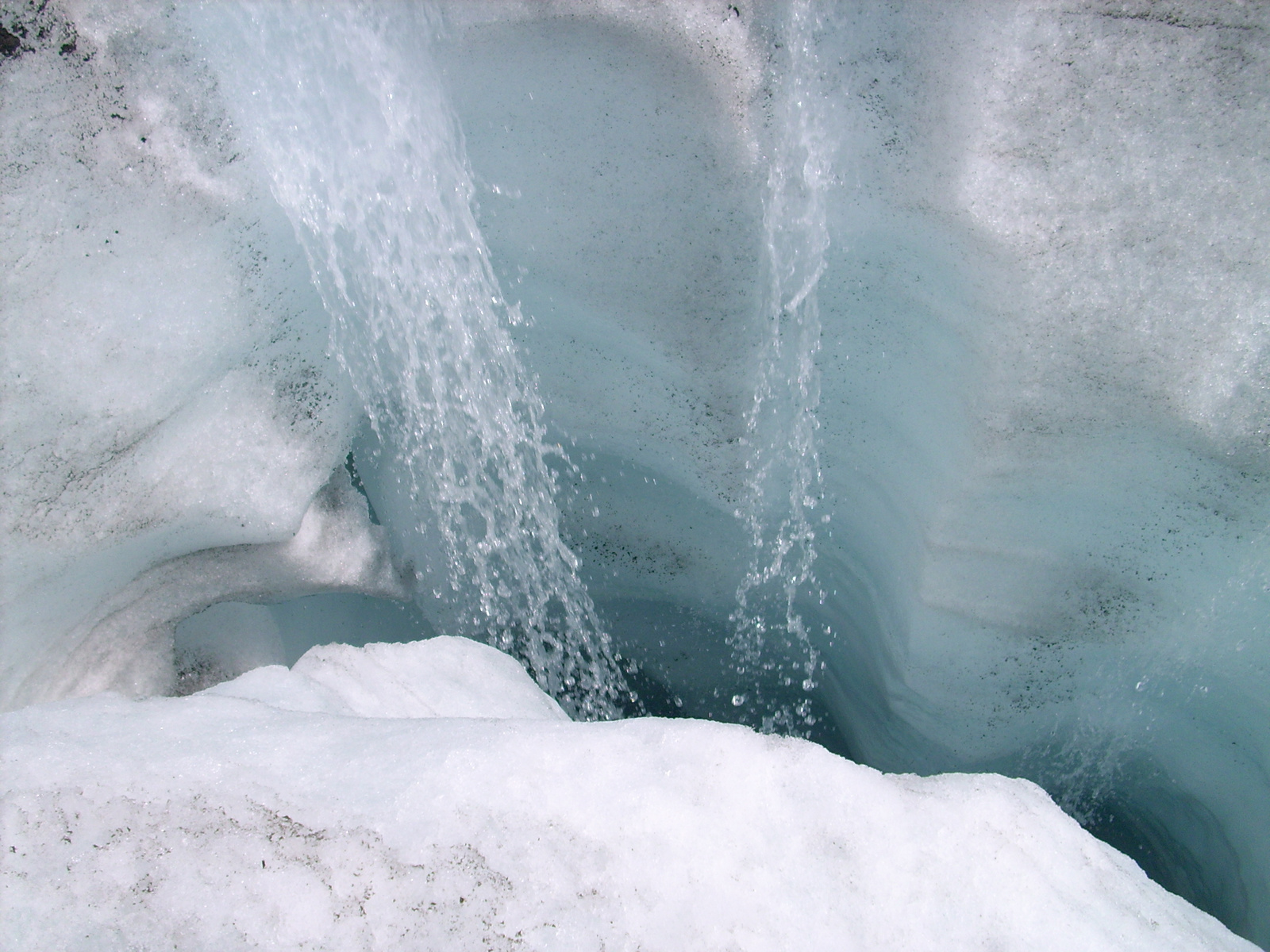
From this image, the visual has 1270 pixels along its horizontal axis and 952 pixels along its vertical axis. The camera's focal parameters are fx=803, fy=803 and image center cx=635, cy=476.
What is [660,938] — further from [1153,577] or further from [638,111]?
[638,111]

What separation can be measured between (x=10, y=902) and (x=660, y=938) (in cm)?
65

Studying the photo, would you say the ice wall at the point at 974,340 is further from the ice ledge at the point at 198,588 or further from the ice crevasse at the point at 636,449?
the ice ledge at the point at 198,588

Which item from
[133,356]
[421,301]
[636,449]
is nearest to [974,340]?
[636,449]

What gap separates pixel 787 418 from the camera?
1.55 metres

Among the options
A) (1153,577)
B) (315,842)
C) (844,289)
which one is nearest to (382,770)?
(315,842)

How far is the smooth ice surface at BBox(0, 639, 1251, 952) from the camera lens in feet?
2.65

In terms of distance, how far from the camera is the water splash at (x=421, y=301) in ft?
4.47

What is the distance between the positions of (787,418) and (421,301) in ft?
2.41

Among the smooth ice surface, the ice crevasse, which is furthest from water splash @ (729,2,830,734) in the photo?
the smooth ice surface

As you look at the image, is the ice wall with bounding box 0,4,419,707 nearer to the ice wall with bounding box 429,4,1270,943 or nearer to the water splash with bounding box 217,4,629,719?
the water splash with bounding box 217,4,629,719

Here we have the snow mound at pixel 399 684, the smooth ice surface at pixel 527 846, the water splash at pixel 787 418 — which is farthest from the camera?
the water splash at pixel 787 418

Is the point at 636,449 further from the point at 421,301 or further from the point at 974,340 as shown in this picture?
the point at 974,340

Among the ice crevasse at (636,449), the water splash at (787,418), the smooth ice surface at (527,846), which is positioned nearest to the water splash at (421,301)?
the ice crevasse at (636,449)

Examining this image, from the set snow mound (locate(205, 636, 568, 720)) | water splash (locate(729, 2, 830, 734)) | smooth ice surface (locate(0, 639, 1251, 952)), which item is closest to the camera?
smooth ice surface (locate(0, 639, 1251, 952))
